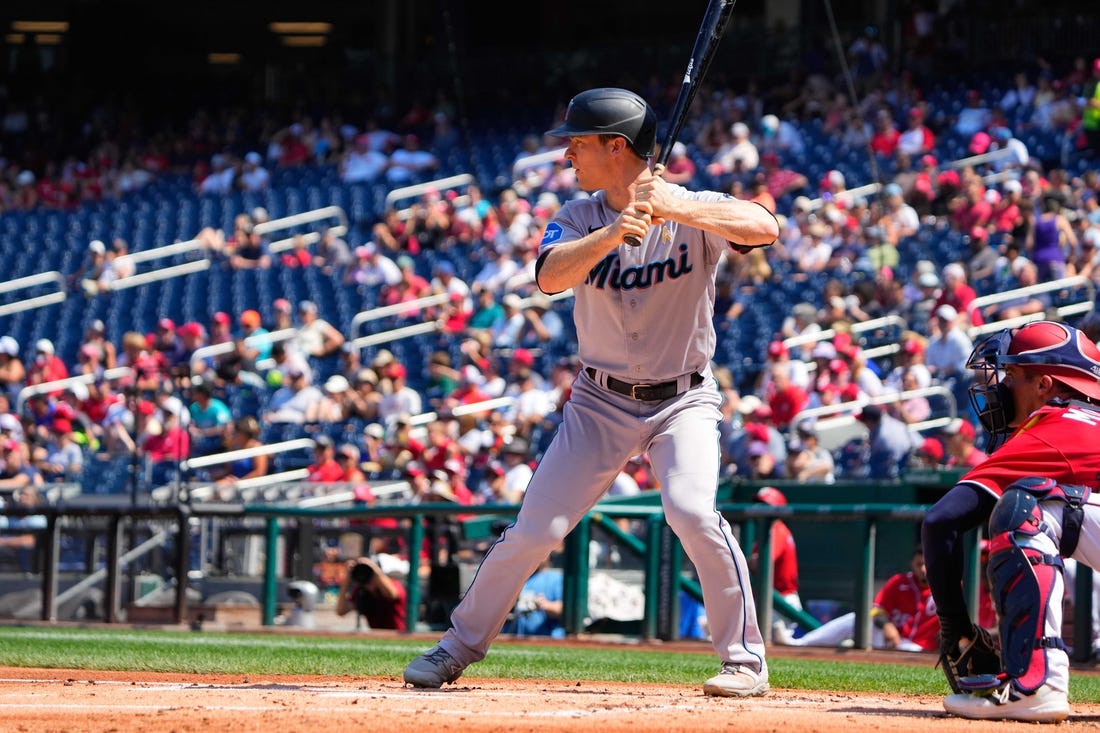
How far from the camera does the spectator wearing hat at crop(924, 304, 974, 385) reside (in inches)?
514

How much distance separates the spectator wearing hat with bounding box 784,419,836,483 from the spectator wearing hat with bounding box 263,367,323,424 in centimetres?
513

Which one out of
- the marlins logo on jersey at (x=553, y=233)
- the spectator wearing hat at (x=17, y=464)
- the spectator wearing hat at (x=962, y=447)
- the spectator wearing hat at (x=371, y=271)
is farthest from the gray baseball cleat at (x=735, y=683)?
the spectator wearing hat at (x=371, y=271)

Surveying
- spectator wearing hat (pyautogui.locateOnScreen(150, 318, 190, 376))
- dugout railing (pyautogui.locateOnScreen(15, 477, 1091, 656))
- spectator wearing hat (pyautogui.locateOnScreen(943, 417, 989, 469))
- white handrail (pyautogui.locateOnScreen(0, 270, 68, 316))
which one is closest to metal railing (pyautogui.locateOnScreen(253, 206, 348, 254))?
white handrail (pyautogui.locateOnScreen(0, 270, 68, 316))

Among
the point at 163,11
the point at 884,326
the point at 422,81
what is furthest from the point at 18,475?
the point at 163,11

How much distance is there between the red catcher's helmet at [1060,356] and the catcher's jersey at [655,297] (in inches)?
34.4

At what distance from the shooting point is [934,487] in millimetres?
10445

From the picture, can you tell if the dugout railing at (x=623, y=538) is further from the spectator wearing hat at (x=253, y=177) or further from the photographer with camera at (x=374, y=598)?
the spectator wearing hat at (x=253, y=177)

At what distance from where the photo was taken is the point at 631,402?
16.1 feet

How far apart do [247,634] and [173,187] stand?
1586cm

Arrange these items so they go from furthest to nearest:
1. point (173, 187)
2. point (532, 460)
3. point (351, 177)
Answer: point (173, 187)
point (351, 177)
point (532, 460)

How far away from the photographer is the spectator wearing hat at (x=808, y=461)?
37.8 feet

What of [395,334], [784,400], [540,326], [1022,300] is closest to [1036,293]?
[1022,300]

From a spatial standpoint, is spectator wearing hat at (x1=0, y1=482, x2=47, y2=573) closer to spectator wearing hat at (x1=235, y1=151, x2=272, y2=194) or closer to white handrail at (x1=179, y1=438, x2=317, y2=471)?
white handrail at (x1=179, y1=438, x2=317, y2=471)

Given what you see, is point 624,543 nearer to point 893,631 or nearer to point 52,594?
point 893,631
